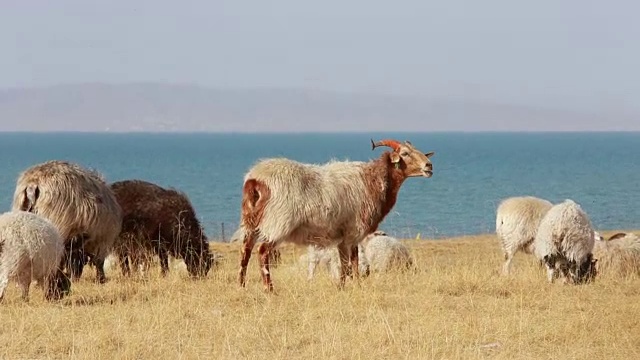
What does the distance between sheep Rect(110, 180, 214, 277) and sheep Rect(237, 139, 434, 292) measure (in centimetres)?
195

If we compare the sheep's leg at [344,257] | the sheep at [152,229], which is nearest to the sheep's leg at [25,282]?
the sheep at [152,229]

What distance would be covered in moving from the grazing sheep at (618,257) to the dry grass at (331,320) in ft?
8.09

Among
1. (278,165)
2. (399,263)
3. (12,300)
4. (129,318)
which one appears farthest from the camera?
(399,263)

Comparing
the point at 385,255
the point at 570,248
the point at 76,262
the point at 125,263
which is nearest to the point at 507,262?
the point at 385,255

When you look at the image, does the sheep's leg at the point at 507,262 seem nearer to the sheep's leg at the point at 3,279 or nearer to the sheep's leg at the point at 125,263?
the sheep's leg at the point at 125,263

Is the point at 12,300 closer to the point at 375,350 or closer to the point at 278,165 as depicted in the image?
the point at 278,165

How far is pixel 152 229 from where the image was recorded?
15.3 meters

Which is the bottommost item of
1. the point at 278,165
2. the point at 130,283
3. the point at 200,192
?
the point at 200,192

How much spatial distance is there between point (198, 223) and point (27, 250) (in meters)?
4.82

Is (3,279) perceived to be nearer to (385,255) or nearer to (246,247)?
(246,247)

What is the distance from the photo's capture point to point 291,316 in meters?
10.9

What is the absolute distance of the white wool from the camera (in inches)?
448

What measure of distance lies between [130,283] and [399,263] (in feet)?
17.2

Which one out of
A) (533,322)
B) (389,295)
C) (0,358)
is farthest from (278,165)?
(0,358)
